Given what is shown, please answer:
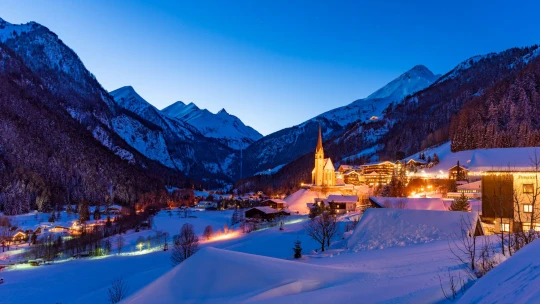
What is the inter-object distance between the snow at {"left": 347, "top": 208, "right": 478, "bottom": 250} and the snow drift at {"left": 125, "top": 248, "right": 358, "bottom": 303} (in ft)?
41.2

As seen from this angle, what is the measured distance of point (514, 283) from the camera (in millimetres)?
5270

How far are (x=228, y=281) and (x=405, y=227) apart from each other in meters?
16.7

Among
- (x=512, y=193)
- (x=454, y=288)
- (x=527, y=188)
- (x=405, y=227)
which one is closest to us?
(x=454, y=288)

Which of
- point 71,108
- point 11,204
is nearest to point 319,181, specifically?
point 11,204

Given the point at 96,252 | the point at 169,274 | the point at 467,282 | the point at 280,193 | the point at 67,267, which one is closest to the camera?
the point at 467,282

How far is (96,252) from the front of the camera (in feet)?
171

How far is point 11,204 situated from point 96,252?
5873cm

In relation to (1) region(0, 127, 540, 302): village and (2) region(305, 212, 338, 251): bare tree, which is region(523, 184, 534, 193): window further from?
(2) region(305, 212, 338, 251): bare tree

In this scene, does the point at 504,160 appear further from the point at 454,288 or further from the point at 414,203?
Answer: the point at 454,288

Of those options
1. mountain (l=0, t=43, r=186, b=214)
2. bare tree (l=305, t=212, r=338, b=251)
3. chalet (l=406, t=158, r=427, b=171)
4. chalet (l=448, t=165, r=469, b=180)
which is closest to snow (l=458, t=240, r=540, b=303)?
bare tree (l=305, t=212, r=338, b=251)

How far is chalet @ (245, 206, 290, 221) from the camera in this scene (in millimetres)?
66875

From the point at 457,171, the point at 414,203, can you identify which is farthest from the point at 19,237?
the point at 457,171

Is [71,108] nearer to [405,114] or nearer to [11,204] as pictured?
[11,204]

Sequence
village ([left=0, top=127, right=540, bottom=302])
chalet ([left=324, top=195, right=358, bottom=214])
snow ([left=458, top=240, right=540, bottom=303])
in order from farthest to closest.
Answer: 1. chalet ([left=324, top=195, right=358, bottom=214])
2. village ([left=0, top=127, right=540, bottom=302])
3. snow ([left=458, top=240, right=540, bottom=303])
